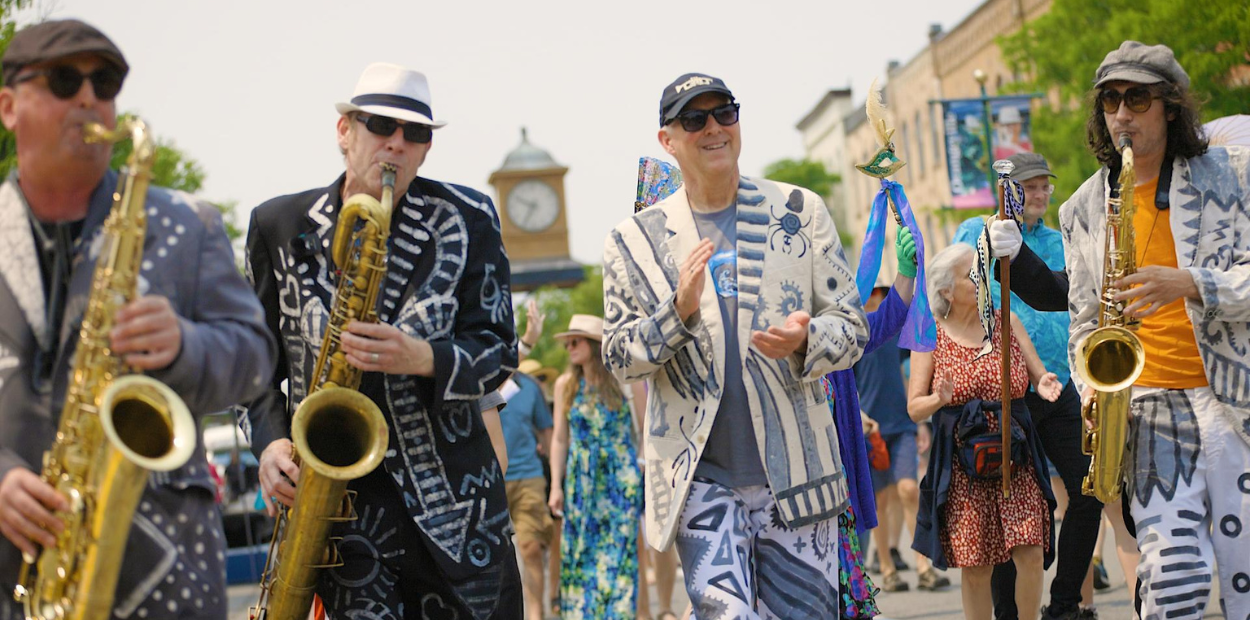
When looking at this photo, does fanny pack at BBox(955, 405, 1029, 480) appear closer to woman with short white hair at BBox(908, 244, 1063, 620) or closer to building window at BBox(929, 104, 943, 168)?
woman with short white hair at BBox(908, 244, 1063, 620)

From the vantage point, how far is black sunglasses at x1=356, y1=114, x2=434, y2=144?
5371 mm

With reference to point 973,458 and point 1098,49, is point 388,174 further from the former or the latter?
point 1098,49

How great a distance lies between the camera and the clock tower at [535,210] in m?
59.2

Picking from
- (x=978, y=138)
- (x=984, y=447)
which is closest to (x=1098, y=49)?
(x=978, y=138)

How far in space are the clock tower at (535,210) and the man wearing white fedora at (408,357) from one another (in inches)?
2096

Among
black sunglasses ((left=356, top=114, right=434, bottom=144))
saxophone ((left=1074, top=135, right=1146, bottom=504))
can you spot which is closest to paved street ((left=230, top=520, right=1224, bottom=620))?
saxophone ((left=1074, top=135, right=1146, bottom=504))

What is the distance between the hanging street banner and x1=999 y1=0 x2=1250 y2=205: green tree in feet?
3.99

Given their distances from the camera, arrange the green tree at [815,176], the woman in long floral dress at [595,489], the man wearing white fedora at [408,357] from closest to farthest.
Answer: the man wearing white fedora at [408,357]
the woman in long floral dress at [595,489]
the green tree at [815,176]

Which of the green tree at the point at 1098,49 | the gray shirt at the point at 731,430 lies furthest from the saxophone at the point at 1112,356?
the green tree at the point at 1098,49

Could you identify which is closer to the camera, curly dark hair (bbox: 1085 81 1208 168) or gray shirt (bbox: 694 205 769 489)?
gray shirt (bbox: 694 205 769 489)

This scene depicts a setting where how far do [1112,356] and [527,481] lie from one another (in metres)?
7.05

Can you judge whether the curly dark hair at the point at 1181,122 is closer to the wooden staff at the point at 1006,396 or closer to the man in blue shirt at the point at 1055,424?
the wooden staff at the point at 1006,396

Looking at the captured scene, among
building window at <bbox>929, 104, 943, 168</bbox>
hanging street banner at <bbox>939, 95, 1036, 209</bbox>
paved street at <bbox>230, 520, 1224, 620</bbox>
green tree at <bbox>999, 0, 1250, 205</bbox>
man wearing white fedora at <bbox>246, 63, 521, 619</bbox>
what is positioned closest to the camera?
man wearing white fedora at <bbox>246, 63, 521, 619</bbox>

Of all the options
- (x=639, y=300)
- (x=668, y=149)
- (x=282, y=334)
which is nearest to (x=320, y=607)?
(x=282, y=334)
